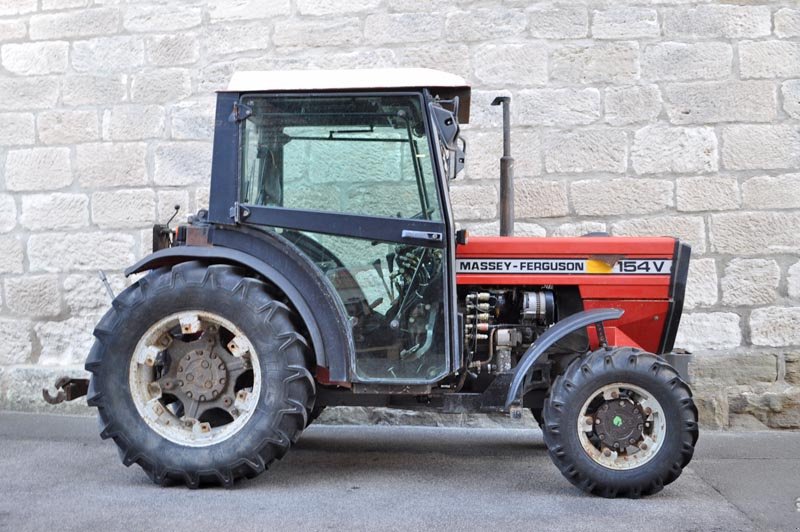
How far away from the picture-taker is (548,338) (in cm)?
420

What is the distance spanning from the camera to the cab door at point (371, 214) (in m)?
4.23

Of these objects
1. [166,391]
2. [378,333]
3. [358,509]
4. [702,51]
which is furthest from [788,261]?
[166,391]

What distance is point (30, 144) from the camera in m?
6.50

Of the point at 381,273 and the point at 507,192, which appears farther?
the point at 507,192

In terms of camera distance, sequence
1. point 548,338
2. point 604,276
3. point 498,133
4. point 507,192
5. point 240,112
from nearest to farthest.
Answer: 1. point 548,338
2. point 240,112
3. point 604,276
4. point 507,192
5. point 498,133

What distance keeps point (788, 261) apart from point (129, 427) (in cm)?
434

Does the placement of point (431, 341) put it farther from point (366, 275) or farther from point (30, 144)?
point (30, 144)

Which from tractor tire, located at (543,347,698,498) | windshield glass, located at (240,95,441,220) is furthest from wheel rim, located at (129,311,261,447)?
tractor tire, located at (543,347,698,498)

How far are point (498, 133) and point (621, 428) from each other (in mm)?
2684

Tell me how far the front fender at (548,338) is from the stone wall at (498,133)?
1.89 m

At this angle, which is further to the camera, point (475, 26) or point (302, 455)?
point (475, 26)

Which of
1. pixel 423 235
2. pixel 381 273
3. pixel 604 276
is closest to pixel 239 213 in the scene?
pixel 381 273

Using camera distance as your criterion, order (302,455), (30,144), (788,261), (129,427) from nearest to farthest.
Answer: (129,427), (302,455), (788,261), (30,144)

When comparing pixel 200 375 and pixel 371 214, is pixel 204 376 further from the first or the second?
pixel 371 214
